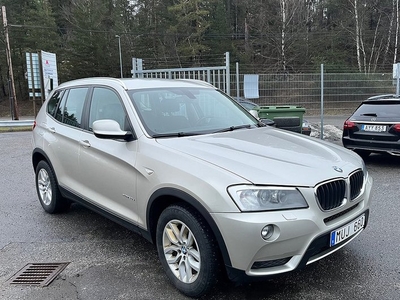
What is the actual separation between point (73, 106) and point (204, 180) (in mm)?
2513

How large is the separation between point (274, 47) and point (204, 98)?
30.7m

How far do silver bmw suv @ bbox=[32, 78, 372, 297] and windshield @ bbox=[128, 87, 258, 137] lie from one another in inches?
0.5

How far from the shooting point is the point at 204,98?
423cm

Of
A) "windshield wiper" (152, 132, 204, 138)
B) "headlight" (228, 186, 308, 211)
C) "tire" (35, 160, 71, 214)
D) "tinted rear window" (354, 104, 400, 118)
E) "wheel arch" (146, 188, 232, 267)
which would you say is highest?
"windshield wiper" (152, 132, 204, 138)

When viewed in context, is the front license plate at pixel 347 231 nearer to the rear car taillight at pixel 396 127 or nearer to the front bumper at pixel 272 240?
the front bumper at pixel 272 240

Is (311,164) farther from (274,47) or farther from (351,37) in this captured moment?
(351,37)

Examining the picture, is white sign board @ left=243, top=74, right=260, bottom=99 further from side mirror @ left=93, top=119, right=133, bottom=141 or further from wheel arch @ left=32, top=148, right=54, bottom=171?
side mirror @ left=93, top=119, right=133, bottom=141

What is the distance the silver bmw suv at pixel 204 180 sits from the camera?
254 cm

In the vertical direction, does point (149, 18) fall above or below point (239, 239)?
above

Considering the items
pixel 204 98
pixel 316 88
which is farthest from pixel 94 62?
pixel 204 98

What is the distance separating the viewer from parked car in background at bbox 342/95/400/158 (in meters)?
6.97

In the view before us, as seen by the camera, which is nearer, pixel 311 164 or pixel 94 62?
pixel 311 164

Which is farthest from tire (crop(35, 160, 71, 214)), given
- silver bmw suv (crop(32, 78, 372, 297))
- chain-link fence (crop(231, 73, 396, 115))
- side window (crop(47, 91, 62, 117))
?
chain-link fence (crop(231, 73, 396, 115))

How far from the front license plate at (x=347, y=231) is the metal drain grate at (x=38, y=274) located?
7.99ft
